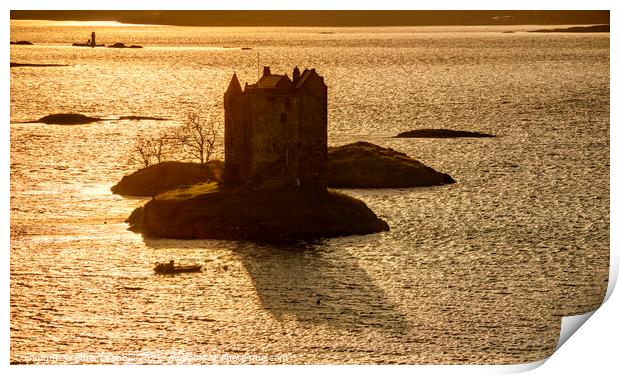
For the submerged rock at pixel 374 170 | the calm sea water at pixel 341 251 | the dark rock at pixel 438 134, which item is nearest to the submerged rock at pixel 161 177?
the calm sea water at pixel 341 251

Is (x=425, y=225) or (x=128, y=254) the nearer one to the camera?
(x=128, y=254)

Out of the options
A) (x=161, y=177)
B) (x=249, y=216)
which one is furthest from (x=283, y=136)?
(x=161, y=177)

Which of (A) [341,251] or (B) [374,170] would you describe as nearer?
(A) [341,251]

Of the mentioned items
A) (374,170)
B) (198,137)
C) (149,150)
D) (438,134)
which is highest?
(149,150)

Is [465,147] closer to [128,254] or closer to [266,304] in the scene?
[128,254]

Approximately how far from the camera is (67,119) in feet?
220

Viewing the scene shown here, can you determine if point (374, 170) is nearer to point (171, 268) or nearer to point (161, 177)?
point (161, 177)

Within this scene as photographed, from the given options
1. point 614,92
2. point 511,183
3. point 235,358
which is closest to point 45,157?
point 511,183

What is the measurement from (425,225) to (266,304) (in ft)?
47.0

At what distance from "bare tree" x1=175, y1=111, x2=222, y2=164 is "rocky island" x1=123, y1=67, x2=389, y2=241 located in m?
7.05

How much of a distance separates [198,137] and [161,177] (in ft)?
33.1

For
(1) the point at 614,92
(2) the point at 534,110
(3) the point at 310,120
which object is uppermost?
(1) the point at 614,92

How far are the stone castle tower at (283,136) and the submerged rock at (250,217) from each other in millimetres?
810

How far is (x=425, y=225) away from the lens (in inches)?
2019
